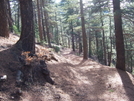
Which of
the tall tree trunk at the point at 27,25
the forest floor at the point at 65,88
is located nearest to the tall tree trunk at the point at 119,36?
the forest floor at the point at 65,88

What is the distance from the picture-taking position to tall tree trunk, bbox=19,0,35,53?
5557 millimetres

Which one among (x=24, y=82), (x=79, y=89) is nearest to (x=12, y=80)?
(x=24, y=82)

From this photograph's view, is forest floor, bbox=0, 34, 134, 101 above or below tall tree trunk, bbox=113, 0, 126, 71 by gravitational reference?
below

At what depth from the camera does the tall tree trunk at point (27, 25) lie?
556 centimetres

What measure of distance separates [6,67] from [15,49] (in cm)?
129

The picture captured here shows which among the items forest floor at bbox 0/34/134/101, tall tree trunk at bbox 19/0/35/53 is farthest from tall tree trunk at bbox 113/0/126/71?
tall tree trunk at bbox 19/0/35/53

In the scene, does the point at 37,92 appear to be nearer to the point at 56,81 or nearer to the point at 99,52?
the point at 56,81

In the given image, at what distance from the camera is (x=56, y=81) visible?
5402 mm

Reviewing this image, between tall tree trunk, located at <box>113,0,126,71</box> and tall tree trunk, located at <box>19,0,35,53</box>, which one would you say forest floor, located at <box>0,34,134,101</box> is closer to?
tall tree trunk, located at <box>19,0,35,53</box>

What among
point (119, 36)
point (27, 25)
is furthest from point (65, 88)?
point (119, 36)

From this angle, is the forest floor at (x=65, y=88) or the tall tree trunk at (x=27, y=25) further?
the tall tree trunk at (x=27, y=25)

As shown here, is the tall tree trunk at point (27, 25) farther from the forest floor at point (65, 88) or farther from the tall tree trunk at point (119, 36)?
the tall tree trunk at point (119, 36)

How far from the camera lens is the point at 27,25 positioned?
18.7ft

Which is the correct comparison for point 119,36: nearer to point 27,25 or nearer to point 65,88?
point 65,88
